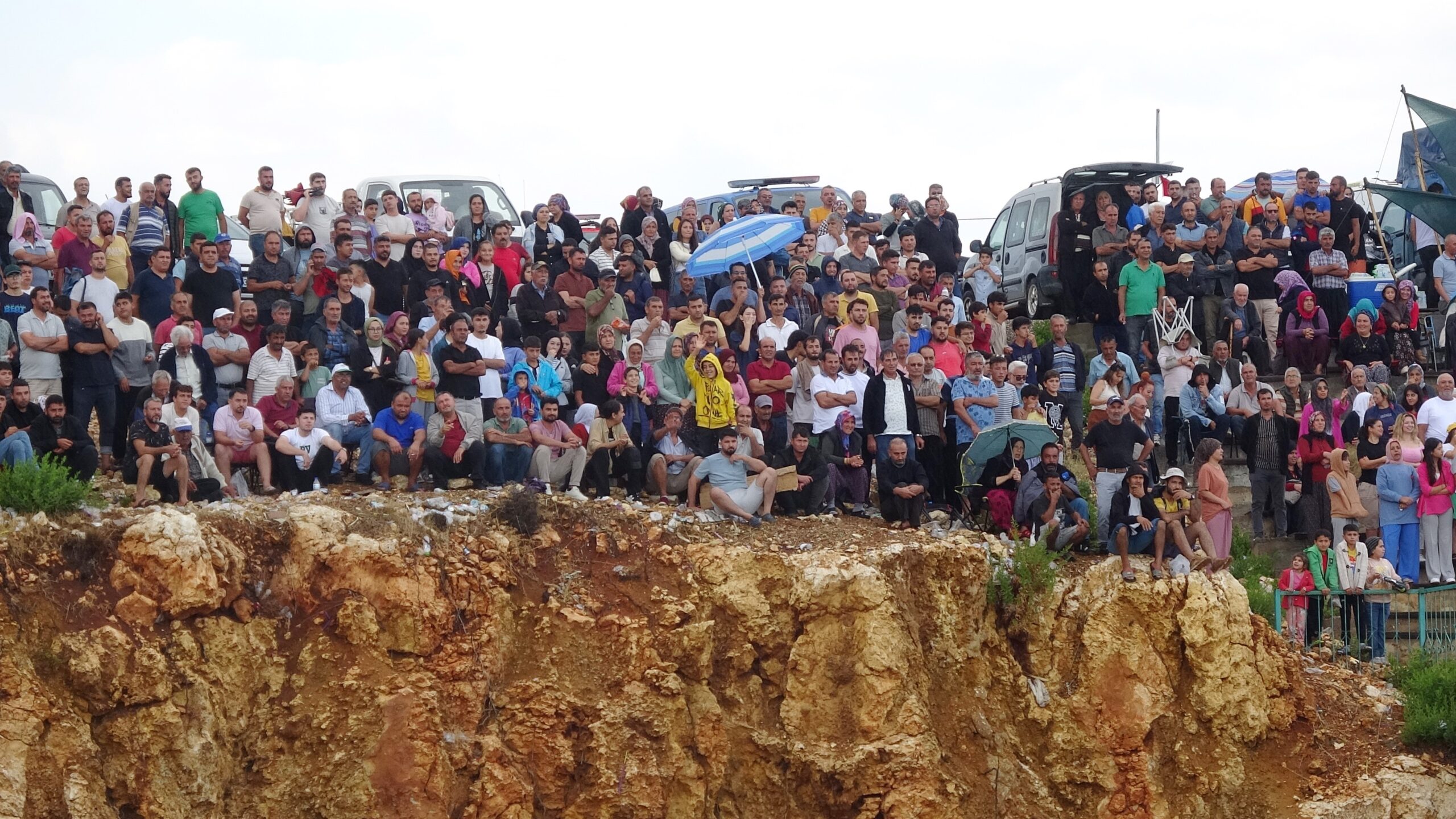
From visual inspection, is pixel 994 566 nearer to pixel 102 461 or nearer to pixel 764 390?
pixel 764 390

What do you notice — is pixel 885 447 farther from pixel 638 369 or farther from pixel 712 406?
pixel 638 369

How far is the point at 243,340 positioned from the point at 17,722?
5285 millimetres

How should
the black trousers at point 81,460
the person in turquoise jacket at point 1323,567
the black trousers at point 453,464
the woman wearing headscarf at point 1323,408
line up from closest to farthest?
the black trousers at point 81,460
the black trousers at point 453,464
the person in turquoise jacket at point 1323,567
the woman wearing headscarf at point 1323,408

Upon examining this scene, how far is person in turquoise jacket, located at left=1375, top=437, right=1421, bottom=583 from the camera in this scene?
18.4 meters

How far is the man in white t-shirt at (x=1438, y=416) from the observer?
Answer: 19.5 metres

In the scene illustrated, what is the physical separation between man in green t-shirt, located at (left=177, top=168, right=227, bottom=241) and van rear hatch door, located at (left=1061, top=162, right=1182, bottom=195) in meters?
12.0

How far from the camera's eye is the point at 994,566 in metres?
17.5

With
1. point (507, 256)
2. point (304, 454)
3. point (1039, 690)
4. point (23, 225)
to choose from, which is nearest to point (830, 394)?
point (1039, 690)

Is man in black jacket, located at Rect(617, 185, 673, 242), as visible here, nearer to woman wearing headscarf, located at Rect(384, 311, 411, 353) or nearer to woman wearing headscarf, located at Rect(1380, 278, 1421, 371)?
woman wearing headscarf, located at Rect(384, 311, 411, 353)

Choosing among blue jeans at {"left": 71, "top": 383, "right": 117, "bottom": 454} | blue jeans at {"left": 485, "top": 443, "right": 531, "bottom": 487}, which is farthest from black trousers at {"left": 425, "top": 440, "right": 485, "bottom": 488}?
blue jeans at {"left": 71, "top": 383, "right": 117, "bottom": 454}

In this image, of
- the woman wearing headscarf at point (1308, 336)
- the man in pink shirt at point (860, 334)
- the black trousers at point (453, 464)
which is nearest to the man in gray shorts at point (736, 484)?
the black trousers at point (453, 464)

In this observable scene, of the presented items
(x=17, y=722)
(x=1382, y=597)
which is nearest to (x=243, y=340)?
(x=17, y=722)

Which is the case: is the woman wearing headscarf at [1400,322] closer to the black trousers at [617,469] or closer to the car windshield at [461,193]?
the black trousers at [617,469]

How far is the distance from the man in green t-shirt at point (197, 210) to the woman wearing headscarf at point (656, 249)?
17.5ft
